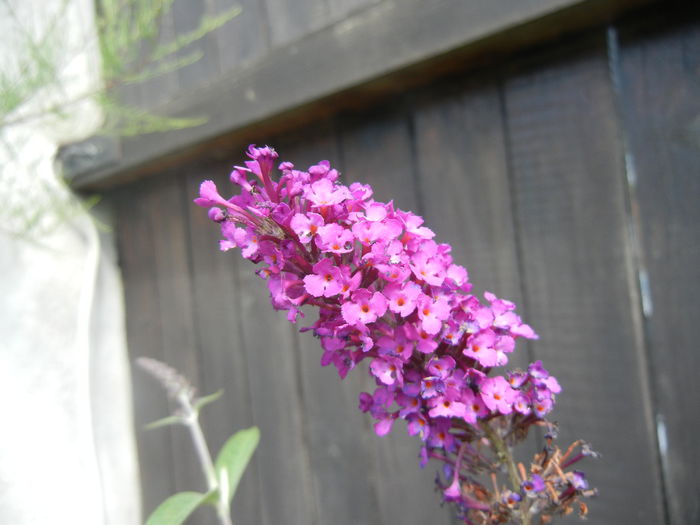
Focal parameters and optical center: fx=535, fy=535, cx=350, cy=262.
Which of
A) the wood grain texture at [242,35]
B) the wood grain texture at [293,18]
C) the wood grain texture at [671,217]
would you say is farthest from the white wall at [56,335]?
the wood grain texture at [671,217]

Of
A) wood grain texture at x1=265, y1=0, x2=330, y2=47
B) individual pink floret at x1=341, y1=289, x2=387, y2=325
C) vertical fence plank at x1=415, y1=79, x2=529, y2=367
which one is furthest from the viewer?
wood grain texture at x1=265, y1=0, x2=330, y2=47

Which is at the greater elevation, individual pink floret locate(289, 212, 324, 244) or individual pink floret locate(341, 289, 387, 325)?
individual pink floret locate(289, 212, 324, 244)

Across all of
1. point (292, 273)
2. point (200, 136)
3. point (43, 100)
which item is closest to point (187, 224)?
point (200, 136)

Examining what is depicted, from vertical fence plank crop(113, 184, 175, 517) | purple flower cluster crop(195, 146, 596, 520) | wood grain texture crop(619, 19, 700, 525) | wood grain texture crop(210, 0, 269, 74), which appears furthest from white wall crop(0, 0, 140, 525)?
wood grain texture crop(619, 19, 700, 525)

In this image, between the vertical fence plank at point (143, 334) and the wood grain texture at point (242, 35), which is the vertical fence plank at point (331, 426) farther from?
the vertical fence plank at point (143, 334)

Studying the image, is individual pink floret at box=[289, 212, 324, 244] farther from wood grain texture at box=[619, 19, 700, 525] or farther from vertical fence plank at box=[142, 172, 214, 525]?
vertical fence plank at box=[142, 172, 214, 525]
